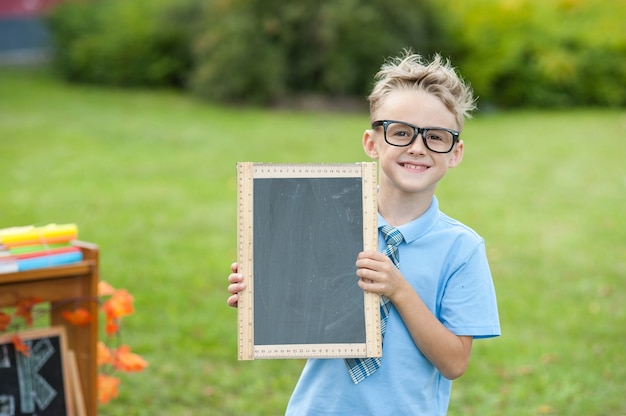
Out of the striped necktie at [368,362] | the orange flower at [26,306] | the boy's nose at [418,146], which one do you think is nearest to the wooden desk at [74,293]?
the orange flower at [26,306]

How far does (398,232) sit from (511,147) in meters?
10.2

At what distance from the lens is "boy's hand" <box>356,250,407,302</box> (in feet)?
7.56

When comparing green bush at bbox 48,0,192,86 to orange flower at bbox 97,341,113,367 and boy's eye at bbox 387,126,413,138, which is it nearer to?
orange flower at bbox 97,341,113,367

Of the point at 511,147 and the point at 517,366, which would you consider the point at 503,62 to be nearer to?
the point at 511,147

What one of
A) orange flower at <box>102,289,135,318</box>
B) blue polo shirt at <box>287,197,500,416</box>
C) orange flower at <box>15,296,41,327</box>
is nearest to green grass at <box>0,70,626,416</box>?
orange flower at <box>102,289,135,318</box>

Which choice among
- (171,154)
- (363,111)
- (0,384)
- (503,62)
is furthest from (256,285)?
(503,62)

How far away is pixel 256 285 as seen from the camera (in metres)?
2.38

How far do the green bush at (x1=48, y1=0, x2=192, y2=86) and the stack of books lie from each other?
13832 mm

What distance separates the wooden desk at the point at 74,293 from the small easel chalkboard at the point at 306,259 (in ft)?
4.03

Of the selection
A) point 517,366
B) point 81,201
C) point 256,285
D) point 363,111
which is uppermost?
point 363,111

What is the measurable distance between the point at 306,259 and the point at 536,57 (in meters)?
14.4

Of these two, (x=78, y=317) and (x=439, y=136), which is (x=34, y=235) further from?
(x=439, y=136)

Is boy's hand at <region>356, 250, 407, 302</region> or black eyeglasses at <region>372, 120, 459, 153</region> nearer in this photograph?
boy's hand at <region>356, 250, 407, 302</region>

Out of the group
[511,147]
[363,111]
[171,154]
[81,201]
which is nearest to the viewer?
[81,201]
